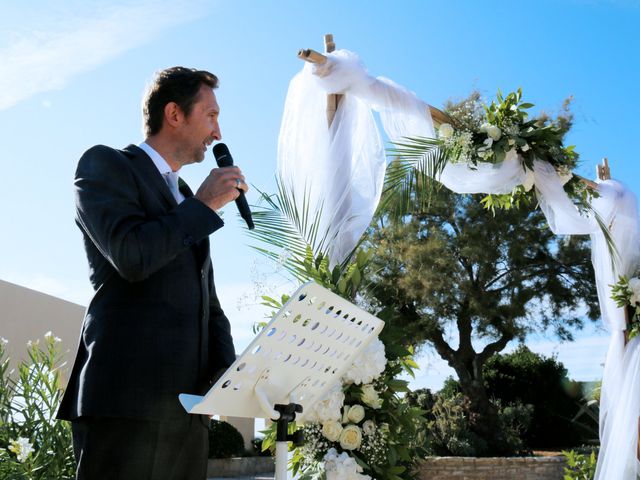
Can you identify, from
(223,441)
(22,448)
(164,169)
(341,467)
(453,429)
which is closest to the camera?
(164,169)

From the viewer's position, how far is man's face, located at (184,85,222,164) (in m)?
1.77

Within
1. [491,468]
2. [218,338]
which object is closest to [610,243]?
[218,338]

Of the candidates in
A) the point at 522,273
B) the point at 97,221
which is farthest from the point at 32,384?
the point at 522,273

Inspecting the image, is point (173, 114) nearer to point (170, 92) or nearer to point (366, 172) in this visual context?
point (170, 92)

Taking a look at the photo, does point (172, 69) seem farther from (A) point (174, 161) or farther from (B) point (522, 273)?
(B) point (522, 273)

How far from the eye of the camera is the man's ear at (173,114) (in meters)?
1.77

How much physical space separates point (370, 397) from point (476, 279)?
1068cm

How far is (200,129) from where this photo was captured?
1774 millimetres

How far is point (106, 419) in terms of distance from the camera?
1.47 meters

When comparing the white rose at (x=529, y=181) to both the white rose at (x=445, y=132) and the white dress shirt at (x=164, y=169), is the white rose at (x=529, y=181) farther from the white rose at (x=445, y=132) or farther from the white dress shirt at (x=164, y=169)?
the white dress shirt at (x=164, y=169)

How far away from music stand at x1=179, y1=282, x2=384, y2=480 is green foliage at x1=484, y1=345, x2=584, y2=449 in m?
13.4

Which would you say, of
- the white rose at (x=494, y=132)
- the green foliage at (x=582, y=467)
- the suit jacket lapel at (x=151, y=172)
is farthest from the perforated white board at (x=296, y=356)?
the green foliage at (x=582, y=467)

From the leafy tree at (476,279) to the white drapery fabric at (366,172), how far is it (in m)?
7.36

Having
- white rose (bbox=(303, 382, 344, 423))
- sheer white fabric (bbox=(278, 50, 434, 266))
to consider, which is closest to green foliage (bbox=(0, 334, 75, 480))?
white rose (bbox=(303, 382, 344, 423))
